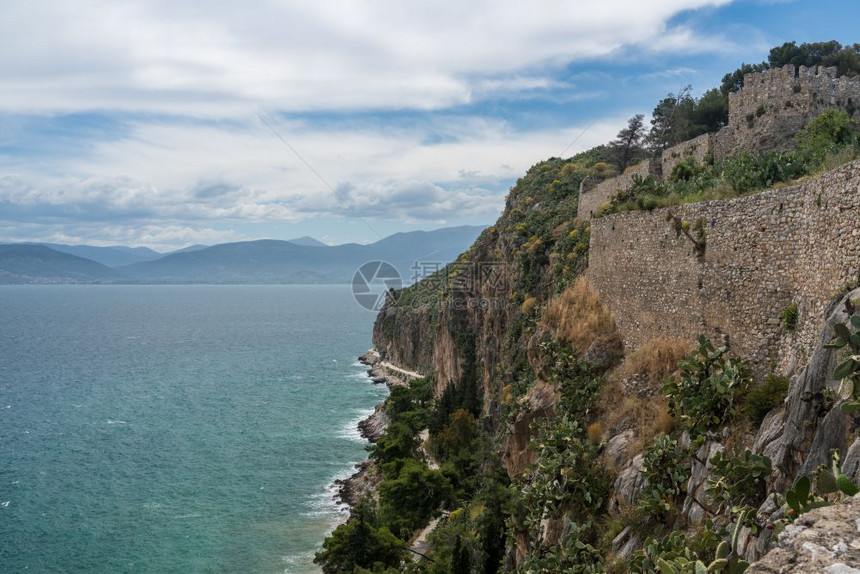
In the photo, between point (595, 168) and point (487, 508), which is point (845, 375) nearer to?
point (487, 508)

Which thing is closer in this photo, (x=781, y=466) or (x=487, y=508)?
(x=781, y=466)

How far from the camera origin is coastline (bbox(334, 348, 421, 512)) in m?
47.5

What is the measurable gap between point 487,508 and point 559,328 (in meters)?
9.39

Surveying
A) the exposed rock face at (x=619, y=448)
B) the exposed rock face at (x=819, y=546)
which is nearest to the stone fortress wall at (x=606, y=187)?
the exposed rock face at (x=619, y=448)

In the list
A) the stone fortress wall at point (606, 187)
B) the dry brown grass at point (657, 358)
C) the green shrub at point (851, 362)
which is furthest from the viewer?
the stone fortress wall at point (606, 187)

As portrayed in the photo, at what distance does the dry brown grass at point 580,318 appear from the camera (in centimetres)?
2231

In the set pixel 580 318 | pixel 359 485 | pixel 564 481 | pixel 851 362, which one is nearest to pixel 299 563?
pixel 359 485

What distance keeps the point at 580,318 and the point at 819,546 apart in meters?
19.3

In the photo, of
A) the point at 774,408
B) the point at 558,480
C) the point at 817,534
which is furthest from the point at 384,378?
the point at 817,534

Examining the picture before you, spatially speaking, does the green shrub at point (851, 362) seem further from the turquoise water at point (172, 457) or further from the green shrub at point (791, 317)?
the turquoise water at point (172, 457)

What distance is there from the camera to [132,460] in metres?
54.8

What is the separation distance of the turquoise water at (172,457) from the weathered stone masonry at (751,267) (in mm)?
27666

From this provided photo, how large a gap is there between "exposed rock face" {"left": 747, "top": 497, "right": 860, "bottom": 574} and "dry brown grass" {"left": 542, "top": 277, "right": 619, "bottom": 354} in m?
16.2

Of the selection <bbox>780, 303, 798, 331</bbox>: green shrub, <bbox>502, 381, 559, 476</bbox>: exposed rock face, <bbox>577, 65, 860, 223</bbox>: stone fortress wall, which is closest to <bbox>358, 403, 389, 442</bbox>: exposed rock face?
<bbox>502, 381, 559, 476</bbox>: exposed rock face
